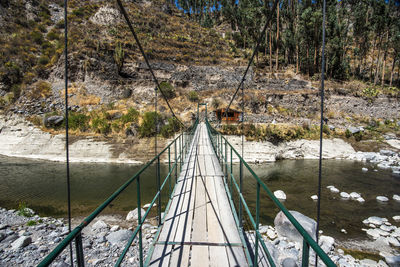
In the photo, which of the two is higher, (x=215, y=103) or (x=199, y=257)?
(x=215, y=103)

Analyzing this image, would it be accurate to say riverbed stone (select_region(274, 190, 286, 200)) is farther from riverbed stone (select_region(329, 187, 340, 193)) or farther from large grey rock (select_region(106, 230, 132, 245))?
large grey rock (select_region(106, 230, 132, 245))

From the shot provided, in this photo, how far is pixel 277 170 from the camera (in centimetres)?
1034

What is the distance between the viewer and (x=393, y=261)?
3.90 metres

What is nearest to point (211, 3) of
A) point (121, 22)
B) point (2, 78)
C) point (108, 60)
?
point (121, 22)

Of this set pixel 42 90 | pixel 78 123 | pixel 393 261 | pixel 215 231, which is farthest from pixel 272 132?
pixel 42 90

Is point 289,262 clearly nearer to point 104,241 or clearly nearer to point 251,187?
point 104,241

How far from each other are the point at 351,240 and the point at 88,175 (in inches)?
415

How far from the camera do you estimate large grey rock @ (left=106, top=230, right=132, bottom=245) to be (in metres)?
4.24

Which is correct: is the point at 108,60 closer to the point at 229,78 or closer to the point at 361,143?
the point at 229,78

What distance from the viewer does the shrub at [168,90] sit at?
68.5 feet

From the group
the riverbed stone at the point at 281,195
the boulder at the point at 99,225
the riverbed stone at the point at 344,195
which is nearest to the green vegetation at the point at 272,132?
the riverbed stone at the point at 281,195

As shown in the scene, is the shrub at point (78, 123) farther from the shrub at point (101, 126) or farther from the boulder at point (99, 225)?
the boulder at point (99, 225)

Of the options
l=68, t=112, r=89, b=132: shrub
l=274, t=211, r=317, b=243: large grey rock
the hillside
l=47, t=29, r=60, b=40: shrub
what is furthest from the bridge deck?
l=47, t=29, r=60, b=40: shrub

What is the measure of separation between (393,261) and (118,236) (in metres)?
6.18
